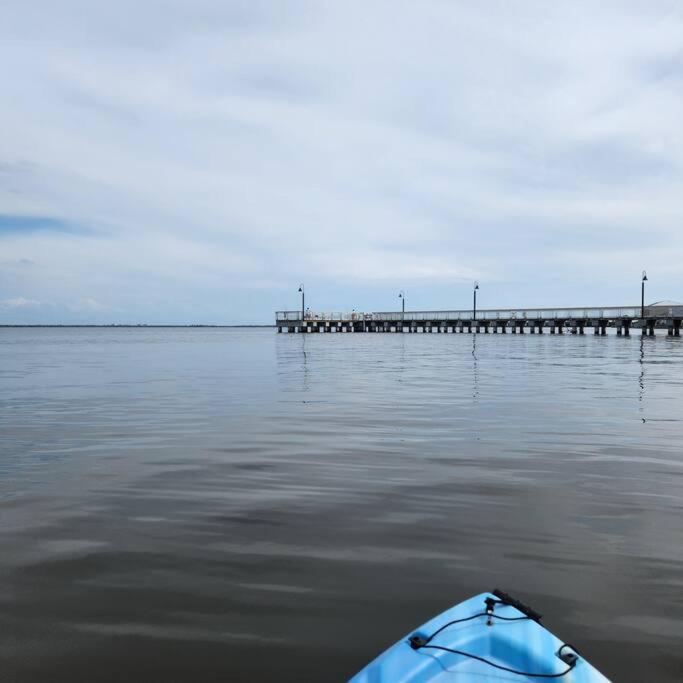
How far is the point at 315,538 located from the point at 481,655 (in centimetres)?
282

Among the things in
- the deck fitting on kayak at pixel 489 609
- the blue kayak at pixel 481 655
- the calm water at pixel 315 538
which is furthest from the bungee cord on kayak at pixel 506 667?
the calm water at pixel 315 538

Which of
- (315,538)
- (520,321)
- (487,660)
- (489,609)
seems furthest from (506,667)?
(520,321)

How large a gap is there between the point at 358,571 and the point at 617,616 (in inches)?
78.0

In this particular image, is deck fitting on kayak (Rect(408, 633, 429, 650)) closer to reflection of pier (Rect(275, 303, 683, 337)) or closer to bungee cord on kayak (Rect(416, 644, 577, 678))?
bungee cord on kayak (Rect(416, 644, 577, 678))

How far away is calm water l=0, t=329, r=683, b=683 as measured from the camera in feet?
12.5

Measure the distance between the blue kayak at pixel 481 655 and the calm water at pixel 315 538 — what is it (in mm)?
742

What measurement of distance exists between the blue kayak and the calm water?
742 millimetres

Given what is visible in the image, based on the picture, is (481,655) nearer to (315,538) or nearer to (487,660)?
(487,660)

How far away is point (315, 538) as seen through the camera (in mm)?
5594

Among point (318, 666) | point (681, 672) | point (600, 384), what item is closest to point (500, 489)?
point (681, 672)

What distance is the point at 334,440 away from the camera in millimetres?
10398

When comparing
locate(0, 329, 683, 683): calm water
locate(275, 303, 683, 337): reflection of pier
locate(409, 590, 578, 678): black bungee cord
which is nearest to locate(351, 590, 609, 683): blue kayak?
locate(409, 590, 578, 678): black bungee cord

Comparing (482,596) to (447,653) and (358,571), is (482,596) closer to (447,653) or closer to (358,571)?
(447,653)

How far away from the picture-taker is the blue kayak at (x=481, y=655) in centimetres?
280
